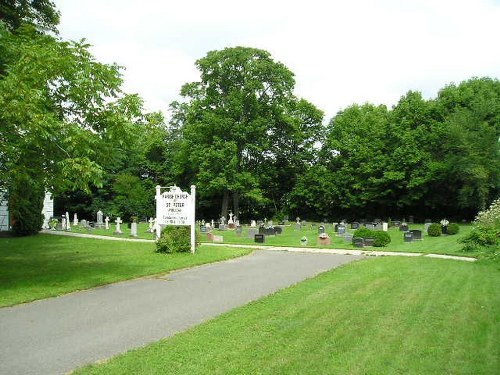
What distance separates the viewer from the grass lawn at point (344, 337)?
18.9 ft

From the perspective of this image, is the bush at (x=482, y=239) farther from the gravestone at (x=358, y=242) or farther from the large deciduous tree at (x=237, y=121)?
the large deciduous tree at (x=237, y=121)

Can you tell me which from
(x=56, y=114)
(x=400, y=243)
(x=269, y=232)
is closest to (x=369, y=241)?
(x=400, y=243)

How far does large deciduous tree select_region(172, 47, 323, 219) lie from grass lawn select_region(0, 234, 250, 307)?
24840 mm

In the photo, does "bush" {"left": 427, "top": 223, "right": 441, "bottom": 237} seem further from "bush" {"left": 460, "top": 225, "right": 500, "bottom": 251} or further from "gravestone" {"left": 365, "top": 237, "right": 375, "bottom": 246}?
"bush" {"left": 460, "top": 225, "right": 500, "bottom": 251}

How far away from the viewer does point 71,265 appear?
630 inches

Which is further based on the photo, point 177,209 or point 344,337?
point 177,209

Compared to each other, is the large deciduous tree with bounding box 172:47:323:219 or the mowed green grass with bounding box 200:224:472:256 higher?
the large deciduous tree with bounding box 172:47:323:219

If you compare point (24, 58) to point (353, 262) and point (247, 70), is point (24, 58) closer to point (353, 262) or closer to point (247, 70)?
point (353, 262)

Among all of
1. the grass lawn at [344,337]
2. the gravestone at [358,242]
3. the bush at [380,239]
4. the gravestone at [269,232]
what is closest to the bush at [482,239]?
the bush at [380,239]

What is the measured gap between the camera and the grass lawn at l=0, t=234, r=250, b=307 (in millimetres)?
11496

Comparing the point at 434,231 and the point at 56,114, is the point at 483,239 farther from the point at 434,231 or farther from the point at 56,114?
the point at 56,114

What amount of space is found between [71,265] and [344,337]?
11.5m

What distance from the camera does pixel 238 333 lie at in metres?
7.23

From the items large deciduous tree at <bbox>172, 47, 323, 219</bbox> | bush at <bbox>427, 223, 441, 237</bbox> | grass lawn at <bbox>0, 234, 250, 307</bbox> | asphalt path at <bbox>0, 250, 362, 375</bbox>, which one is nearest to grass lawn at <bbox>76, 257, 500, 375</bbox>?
asphalt path at <bbox>0, 250, 362, 375</bbox>
